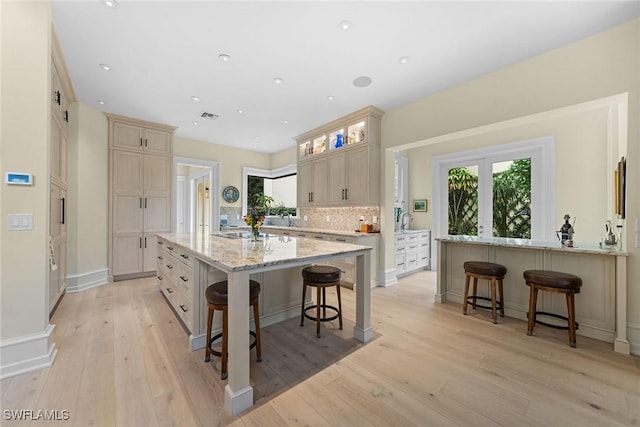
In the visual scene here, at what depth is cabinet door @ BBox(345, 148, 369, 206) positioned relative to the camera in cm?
433

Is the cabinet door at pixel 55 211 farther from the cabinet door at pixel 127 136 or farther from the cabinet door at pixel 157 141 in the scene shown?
the cabinet door at pixel 157 141

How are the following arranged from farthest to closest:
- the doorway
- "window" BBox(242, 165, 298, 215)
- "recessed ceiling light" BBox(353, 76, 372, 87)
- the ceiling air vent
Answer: "window" BBox(242, 165, 298, 215), the doorway, the ceiling air vent, "recessed ceiling light" BBox(353, 76, 372, 87)

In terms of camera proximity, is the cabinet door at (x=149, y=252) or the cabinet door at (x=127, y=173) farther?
the cabinet door at (x=149, y=252)

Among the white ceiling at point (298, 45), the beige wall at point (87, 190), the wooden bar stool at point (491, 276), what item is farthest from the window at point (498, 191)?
the beige wall at point (87, 190)

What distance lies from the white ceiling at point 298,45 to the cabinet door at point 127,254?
2.27 metres

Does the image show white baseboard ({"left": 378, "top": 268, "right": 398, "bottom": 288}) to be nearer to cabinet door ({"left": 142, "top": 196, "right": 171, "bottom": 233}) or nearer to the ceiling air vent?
the ceiling air vent

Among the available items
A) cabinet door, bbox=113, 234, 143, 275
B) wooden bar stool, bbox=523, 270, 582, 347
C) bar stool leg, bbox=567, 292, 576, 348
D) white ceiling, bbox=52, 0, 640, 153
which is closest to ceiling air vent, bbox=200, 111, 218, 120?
white ceiling, bbox=52, 0, 640, 153

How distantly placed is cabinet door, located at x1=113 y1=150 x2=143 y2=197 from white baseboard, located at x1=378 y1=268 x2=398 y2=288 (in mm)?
4590

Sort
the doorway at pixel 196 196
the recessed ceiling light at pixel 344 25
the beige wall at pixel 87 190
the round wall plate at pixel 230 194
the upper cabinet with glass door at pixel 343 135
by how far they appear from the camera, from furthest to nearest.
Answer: the round wall plate at pixel 230 194, the doorway at pixel 196 196, the upper cabinet with glass door at pixel 343 135, the beige wall at pixel 87 190, the recessed ceiling light at pixel 344 25

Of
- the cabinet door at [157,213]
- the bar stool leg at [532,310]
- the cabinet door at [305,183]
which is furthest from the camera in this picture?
the cabinet door at [305,183]

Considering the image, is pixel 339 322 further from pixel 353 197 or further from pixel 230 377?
pixel 353 197

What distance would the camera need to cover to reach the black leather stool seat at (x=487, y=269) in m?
2.92

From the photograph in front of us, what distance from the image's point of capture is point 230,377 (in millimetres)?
1628

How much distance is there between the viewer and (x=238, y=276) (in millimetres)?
1619
